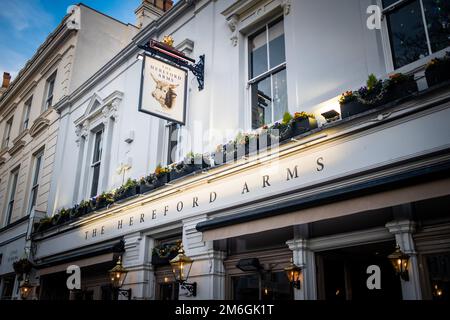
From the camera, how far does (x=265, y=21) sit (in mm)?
9102

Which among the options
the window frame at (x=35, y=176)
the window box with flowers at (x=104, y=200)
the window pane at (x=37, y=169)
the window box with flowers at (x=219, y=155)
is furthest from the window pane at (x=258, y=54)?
the window pane at (x=37, y=169)

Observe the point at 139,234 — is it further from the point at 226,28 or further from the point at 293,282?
the point at 226,28

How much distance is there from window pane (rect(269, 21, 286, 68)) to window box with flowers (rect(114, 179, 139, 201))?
4382 mm

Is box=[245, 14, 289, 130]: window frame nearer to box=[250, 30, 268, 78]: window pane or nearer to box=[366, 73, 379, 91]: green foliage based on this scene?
box=[250, 30, 268, 78]: window pane

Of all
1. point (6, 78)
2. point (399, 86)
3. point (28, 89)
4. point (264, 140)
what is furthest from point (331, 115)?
point (6, 78)

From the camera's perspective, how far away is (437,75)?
17.6 ft

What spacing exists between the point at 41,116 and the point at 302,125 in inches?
555

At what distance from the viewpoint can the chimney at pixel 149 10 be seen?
18094mm

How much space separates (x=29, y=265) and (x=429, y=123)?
12.8 m

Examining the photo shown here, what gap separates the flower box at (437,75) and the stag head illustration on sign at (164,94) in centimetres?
519

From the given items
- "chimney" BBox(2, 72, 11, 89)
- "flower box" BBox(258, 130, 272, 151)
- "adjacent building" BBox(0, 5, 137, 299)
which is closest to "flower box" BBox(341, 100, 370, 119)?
"flower box" BBox(258, 130, 272, 151)

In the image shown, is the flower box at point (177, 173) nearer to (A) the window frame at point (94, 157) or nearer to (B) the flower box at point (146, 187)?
(B) the flower box at point (146, 187)
